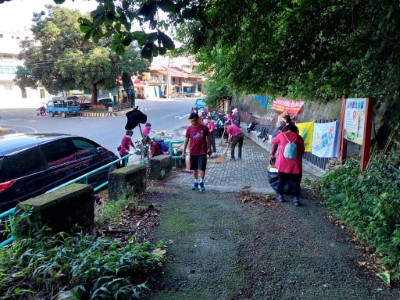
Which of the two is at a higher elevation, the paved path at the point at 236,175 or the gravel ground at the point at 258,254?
the gravel ground at the point at 258,254

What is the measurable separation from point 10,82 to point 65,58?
23.2m

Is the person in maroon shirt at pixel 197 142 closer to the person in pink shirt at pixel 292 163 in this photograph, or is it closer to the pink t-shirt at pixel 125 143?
the person in pink shirt at pixel 292 163

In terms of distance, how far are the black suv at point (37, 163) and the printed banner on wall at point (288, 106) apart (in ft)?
23.1

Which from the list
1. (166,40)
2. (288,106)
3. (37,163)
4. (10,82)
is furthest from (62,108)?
(166,40)

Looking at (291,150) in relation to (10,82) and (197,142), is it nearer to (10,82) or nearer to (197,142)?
(197,142)

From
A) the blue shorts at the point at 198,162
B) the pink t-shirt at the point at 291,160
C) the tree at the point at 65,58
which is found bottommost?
the blue shorts at the point at 198,162

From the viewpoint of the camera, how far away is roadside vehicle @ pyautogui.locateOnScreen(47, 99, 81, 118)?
104ft

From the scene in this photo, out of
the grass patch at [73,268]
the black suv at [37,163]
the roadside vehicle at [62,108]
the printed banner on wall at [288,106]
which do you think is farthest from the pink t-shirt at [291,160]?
the roadside vehicle at [62,108]

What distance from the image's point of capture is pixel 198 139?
586 cm

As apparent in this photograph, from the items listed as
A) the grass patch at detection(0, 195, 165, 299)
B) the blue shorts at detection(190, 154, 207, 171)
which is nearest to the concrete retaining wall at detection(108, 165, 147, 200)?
the blue shorts at detection(190, 154, 207, 171)

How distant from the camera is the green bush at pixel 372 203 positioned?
3.32 meters

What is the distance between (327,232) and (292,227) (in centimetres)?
47

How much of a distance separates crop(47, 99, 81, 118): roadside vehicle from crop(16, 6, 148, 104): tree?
169cm

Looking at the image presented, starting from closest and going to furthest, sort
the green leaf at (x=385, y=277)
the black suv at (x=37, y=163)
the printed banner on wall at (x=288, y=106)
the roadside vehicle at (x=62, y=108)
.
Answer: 1. the green leaf at (x=385, y=277)
2. the black suv at (x=37, y=163)
3. the printed banner on wall at (x=288, y=106)
4. the roadside vehicle at (x=62, y=108)
